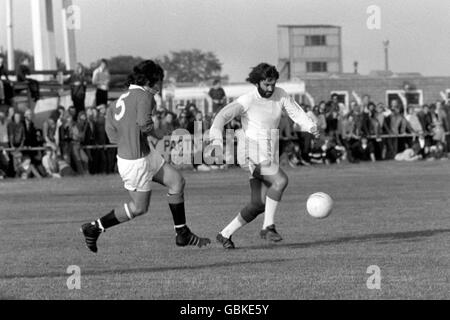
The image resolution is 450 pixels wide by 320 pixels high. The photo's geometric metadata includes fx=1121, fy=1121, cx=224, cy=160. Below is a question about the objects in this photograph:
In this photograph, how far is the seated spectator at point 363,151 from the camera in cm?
3438

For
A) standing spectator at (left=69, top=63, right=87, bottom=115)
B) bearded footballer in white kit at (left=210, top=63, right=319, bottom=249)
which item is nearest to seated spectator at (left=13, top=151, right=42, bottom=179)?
standing spectator at (left=69, top=63, right=87, bottom=115)

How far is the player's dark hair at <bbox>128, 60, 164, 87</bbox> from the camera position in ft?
39.4

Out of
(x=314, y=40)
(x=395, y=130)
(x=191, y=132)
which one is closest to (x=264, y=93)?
(x=191, y=132)

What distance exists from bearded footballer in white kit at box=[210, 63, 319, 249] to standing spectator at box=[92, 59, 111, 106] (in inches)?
696

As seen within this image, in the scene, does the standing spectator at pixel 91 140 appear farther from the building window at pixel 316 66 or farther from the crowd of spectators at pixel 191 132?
the building window at pixel 316 66

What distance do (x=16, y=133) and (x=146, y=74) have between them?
55.1ft

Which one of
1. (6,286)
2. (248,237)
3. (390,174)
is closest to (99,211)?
(248,237)

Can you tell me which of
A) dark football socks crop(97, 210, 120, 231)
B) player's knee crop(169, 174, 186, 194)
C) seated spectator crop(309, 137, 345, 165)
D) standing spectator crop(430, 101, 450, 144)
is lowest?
seated spectator crop(309, 137, 345, 165)

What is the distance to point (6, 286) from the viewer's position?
9750mm

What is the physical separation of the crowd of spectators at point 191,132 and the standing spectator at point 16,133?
0.03 meters

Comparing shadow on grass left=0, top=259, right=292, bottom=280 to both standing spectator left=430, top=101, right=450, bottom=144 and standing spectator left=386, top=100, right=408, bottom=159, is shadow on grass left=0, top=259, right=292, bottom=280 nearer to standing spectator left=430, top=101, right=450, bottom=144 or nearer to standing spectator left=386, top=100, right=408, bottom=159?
standing spectator left=386, top=100, right=408, bottom=159

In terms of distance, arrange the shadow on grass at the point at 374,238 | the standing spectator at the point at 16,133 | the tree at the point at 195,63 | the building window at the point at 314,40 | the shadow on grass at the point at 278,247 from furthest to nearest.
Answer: the tree at the point at 195,63 → the building window at the point at 314,40 → the standing spectator at the point at 16,133 → the shadow on grass at the point at 374,238 → the shadow on grass at the point at 278,247

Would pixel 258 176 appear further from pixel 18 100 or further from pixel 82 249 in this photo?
pixel 18 100

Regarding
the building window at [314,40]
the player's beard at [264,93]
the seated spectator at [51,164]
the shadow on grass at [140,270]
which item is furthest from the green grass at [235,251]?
the building window at [314,40]
